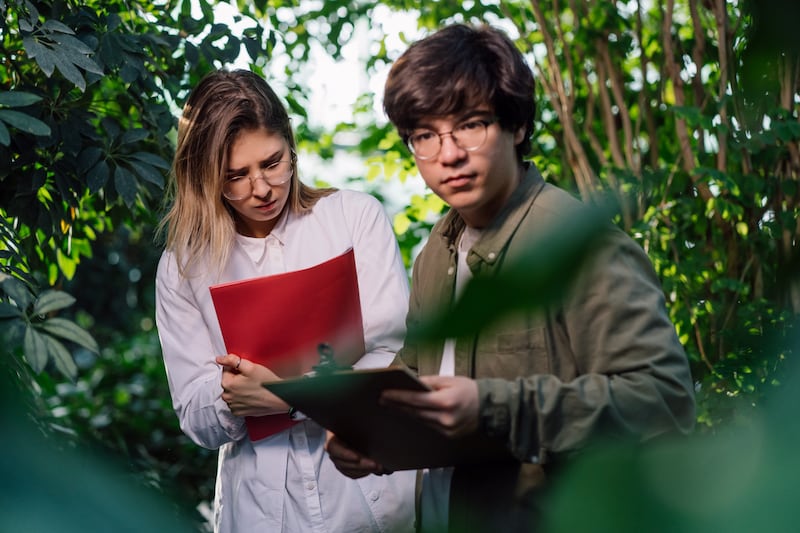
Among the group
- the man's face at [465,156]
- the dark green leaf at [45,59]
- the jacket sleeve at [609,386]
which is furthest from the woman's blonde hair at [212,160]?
the jacket sleeve at [609,386]

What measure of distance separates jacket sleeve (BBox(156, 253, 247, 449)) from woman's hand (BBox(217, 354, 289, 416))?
0.11 metres

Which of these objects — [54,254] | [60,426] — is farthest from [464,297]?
[54,254]

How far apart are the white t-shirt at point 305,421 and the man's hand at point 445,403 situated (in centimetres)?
79

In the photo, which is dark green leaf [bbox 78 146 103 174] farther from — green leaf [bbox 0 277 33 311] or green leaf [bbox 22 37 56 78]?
green leaf [bbox 0 277 33 311]

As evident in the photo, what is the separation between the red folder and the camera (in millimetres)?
1729

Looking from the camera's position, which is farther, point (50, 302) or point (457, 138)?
point (50, 302)

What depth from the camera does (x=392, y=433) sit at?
3.64ft

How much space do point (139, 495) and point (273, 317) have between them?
1.45 meters

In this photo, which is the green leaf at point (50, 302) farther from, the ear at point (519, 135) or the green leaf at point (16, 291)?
the ear at point (519, 135)

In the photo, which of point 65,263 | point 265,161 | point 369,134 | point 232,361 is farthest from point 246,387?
point 369,134

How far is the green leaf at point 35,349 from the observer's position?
170cm

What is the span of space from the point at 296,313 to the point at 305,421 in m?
0.30

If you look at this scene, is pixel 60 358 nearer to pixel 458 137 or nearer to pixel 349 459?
pixel 349 459

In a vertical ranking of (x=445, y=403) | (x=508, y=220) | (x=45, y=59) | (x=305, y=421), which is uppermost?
(x=45, y=59)
